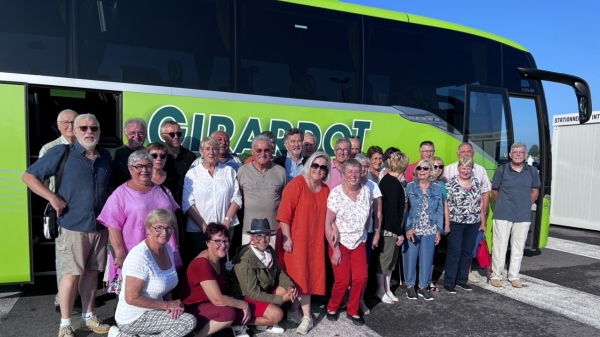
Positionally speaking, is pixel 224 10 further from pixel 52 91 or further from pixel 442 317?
pixel 442 317

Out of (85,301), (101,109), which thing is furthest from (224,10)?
(85,301)

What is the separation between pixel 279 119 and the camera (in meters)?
5.18

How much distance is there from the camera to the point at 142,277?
316 centimetres

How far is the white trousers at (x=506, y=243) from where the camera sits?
5402mm

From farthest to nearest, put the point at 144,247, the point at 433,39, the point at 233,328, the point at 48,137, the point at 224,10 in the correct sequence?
the point at 433,39, the point at 224,10, the point at 48,137, the point at 233,328, the point at 144,247

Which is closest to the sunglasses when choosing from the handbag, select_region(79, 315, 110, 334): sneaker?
the handbag

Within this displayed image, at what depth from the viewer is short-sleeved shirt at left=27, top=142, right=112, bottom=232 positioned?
353cm

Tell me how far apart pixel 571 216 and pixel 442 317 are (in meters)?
9.11

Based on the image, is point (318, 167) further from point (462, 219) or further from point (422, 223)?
point (462, 219)

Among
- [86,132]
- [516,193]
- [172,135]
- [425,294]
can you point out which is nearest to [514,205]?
[516,193]

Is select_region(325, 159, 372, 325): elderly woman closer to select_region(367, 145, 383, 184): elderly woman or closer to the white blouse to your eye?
select_region(367, 145, 383, 184): elderly woman

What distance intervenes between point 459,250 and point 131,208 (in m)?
3.92

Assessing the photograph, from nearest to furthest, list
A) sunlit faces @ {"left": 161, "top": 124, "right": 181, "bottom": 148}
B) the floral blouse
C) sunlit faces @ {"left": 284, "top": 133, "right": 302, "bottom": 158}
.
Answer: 1. sunlit faces @ {"left": 161, "top": 124, "right": 181, "bottom": 148}
2. sunlit faces @ {"left": 284, "top": 133, "right": 302, "bottom": 158}
3. the floral blouse

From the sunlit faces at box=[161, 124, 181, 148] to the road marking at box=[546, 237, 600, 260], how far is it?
7.74 meters
